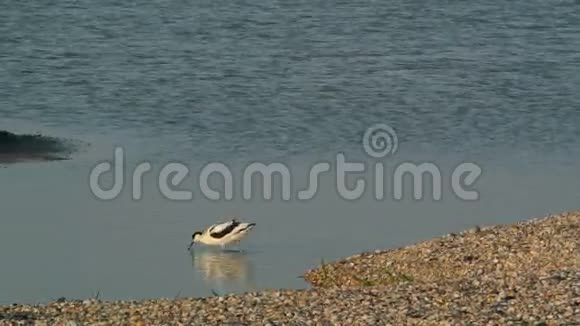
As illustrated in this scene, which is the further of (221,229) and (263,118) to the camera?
(263,118)

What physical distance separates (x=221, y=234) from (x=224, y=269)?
0.33 meters

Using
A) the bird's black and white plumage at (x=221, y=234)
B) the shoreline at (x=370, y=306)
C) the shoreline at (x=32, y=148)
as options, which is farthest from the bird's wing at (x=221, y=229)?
the shoreline at (x=32, y=148)

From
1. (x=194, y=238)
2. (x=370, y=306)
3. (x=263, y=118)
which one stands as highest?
(x=370, y=306)

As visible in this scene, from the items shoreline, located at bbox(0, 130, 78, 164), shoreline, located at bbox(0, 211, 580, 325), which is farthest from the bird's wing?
shoreline, located at bbox(0, 130, 78, 164)

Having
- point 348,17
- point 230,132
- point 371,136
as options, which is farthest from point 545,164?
point 348,17

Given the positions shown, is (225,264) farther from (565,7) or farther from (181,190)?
(565,7)

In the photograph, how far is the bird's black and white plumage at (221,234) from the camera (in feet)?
43.4

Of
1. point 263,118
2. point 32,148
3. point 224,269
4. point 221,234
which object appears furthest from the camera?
point 263,118

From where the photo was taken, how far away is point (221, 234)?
13.3 meters

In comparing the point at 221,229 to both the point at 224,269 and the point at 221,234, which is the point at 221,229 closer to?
the point at 221,234

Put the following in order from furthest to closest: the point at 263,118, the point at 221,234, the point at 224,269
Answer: the point at 263,118 < the point at 221,234 < the point at 224,269

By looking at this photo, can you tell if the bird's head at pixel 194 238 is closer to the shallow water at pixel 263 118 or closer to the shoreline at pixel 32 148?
the shallow water at pixel 263 118

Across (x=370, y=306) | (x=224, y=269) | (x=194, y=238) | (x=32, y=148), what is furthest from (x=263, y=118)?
(x=370, y=306)

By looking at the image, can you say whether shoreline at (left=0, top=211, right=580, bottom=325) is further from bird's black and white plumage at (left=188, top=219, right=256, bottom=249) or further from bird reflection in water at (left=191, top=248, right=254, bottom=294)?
bird's black and white plumage at (left=188, top=219, right=256, bottom=249)
